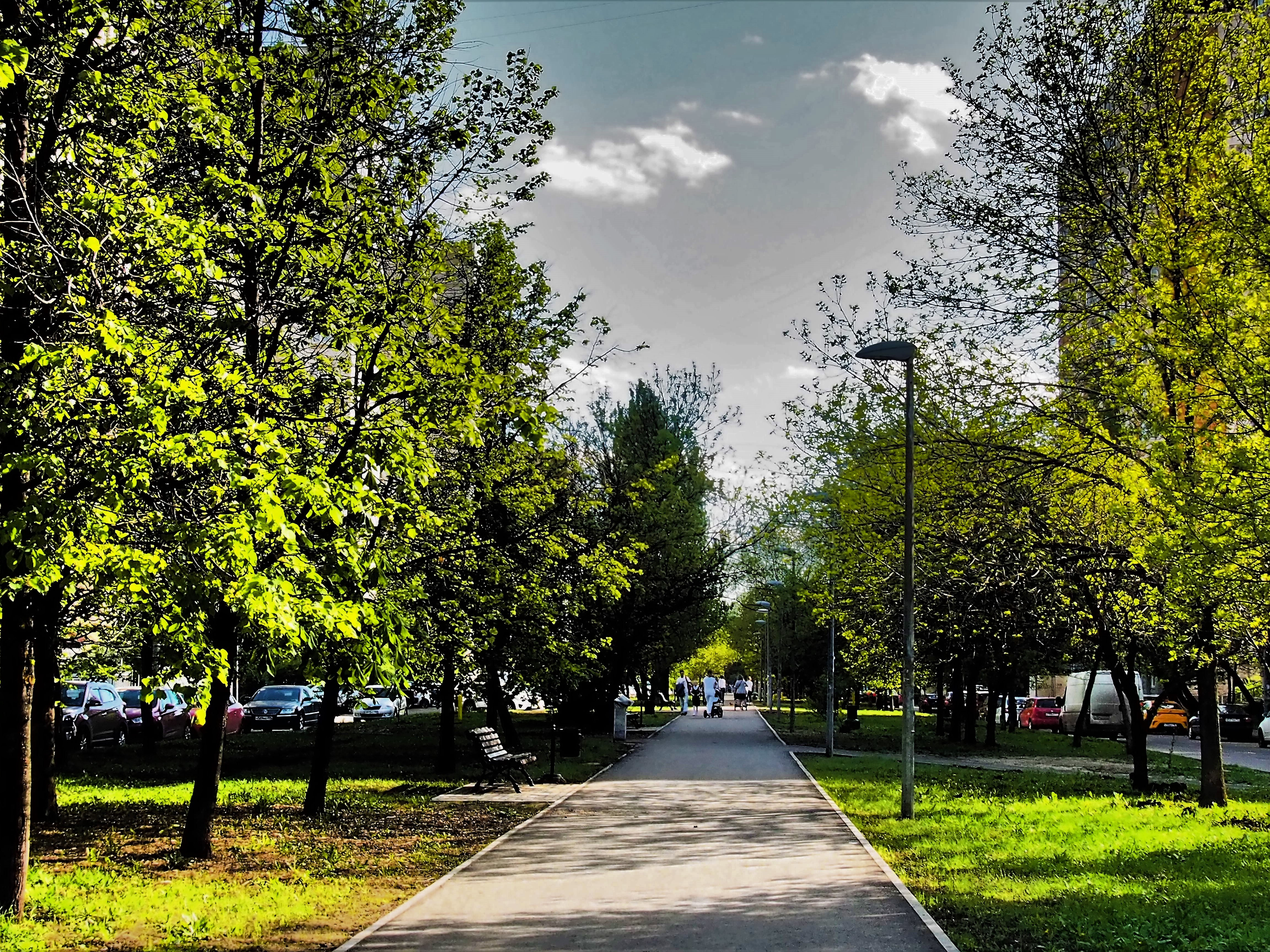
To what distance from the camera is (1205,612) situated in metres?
14.4

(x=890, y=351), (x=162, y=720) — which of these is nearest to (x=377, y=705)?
(x=162, y=720)

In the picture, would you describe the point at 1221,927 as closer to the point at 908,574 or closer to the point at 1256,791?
the point at 908,574

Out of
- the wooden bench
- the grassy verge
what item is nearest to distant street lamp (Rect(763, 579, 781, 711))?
the wooden bench

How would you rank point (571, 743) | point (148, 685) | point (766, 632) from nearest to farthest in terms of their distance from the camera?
point (148, 685) → point (571, 743) → point (766, 632)

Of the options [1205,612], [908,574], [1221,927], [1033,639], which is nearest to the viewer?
[1221,927]

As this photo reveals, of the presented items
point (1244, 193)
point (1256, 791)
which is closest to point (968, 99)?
point (1244, 193)

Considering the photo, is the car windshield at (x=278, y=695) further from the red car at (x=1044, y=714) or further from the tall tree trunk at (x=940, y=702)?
the red car at (x=1044, y=714)

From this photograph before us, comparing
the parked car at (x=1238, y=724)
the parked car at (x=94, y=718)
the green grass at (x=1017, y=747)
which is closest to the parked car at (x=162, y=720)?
the parked car at (x=94, y=718)

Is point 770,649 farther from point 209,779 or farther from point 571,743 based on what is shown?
point 209,779

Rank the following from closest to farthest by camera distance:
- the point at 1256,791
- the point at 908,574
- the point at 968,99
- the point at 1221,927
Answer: the point at 1221,927 < the point at 908,574 < the point at 968,99 < the point at 1256,791

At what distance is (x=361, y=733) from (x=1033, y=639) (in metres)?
19.3

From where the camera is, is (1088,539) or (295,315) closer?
(295,315)

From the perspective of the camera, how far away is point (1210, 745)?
15914 millimetres

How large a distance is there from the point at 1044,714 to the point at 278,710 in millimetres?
30741
